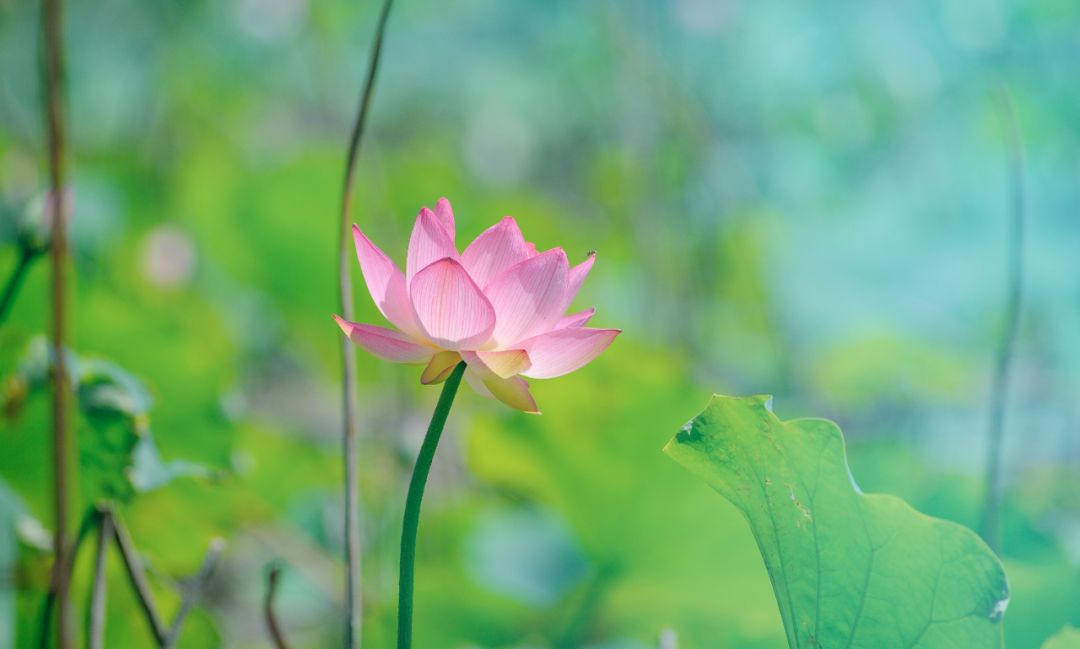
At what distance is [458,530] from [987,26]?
1.50 metres

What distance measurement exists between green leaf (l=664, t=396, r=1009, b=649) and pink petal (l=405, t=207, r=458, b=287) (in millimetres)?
97

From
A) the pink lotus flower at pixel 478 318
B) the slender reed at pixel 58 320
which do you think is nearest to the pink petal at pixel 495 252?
the pink lotus flower at pixel 478 318

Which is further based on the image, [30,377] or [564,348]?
[30,377]

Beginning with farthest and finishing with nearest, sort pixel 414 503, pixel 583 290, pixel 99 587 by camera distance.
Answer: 1. pixel 583 290
2. pixel 99 587
3. pixel 414 503

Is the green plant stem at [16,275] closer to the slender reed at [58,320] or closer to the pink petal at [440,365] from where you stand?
the slender reed at [58,320]

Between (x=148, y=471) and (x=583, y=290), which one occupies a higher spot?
(x=583, y=290)

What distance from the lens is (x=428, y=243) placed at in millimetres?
289

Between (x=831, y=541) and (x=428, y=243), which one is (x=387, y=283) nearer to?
(x=428, y=243)

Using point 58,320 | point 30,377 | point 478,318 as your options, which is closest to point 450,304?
point 478,318

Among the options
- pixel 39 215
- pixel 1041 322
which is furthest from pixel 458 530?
pixel 1041 322

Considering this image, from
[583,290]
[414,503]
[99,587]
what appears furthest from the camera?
[583,290]

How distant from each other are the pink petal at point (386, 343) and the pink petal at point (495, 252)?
0.03 m

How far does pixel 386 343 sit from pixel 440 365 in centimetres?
2

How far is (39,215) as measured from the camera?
385mm
